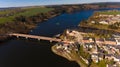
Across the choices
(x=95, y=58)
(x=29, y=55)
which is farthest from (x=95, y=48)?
(x=29, y=55)

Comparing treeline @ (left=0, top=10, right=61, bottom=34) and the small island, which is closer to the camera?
the small island

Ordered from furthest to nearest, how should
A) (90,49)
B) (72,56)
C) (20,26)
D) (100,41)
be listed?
1. (20,26)
2. (100,41)
3. (90,49)
4. (72,56)

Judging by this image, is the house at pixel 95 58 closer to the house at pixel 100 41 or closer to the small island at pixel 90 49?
the small island at pixel 90 49

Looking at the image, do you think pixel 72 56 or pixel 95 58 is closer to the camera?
pixel 95 58

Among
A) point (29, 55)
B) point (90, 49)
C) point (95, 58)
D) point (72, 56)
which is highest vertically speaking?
point (90, 49)

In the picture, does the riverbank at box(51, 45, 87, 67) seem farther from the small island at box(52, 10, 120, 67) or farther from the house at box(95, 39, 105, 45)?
the house at box(95, 39, 105, 45)

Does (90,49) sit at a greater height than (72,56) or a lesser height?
greater

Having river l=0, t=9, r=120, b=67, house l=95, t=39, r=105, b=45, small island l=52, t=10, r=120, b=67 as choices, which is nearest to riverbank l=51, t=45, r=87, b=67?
small island l=52, t=10, r=120, b=67

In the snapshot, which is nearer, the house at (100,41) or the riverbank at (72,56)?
the riverbank at (72,56)

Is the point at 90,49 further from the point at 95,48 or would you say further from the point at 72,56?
the point at 72,56

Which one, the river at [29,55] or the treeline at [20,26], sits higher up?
the treeline at [20,26]

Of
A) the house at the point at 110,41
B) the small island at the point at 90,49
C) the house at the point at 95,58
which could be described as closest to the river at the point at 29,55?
the small island at the point at 90,49

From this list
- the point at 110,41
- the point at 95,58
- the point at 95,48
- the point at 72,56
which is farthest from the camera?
the point at 110,41
